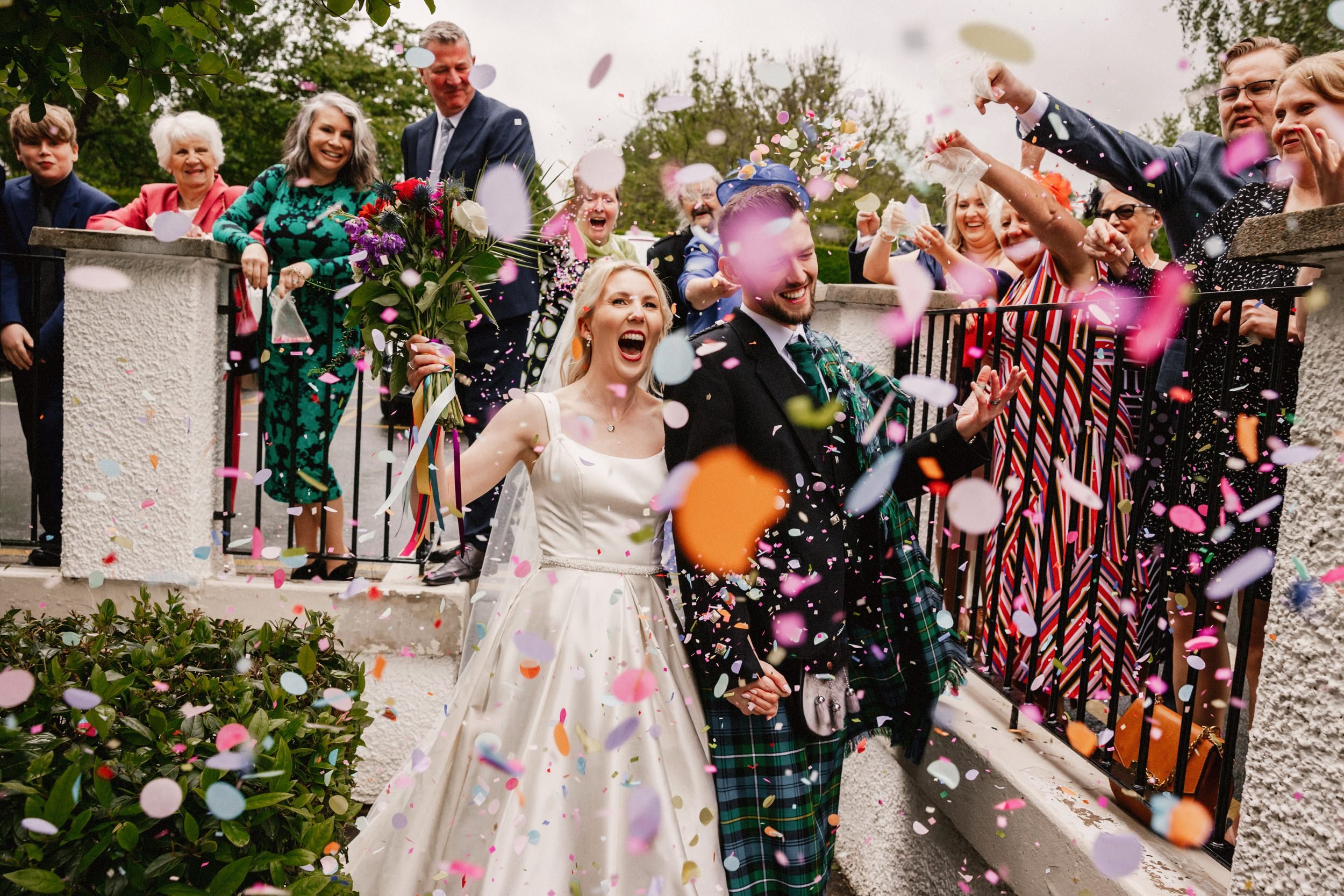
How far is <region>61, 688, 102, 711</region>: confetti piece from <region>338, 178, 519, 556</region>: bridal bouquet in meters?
0.93

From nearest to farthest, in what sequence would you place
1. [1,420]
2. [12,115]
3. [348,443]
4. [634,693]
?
1. [634,693]
2. [12,115]
3. [348,443]
4. [1,420]

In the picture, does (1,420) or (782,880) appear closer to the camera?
(782,880)

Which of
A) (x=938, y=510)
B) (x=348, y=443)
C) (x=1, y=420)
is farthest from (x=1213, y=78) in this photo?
(x=1, y=420)

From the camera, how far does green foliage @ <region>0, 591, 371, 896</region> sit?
154 centimetres

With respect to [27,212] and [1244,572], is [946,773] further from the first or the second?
[27,212]

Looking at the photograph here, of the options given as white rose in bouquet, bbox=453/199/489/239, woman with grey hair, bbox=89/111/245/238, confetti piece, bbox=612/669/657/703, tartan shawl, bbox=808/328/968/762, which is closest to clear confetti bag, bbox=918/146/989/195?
tartan shawl, bbox=808/328/968/762

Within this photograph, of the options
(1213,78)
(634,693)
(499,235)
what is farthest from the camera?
(1213,78)

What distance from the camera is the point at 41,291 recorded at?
4.61m

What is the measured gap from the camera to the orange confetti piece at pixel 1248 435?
2520 mm

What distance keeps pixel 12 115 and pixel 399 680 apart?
3.29 meters

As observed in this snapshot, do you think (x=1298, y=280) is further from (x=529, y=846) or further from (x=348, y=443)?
(x=348, y=443)

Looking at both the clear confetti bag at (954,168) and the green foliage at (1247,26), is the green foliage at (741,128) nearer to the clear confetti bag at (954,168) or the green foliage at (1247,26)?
the green foliage at (1247,26)

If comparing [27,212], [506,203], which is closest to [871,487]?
[506,203]

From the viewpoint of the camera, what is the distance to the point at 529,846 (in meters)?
2.40
